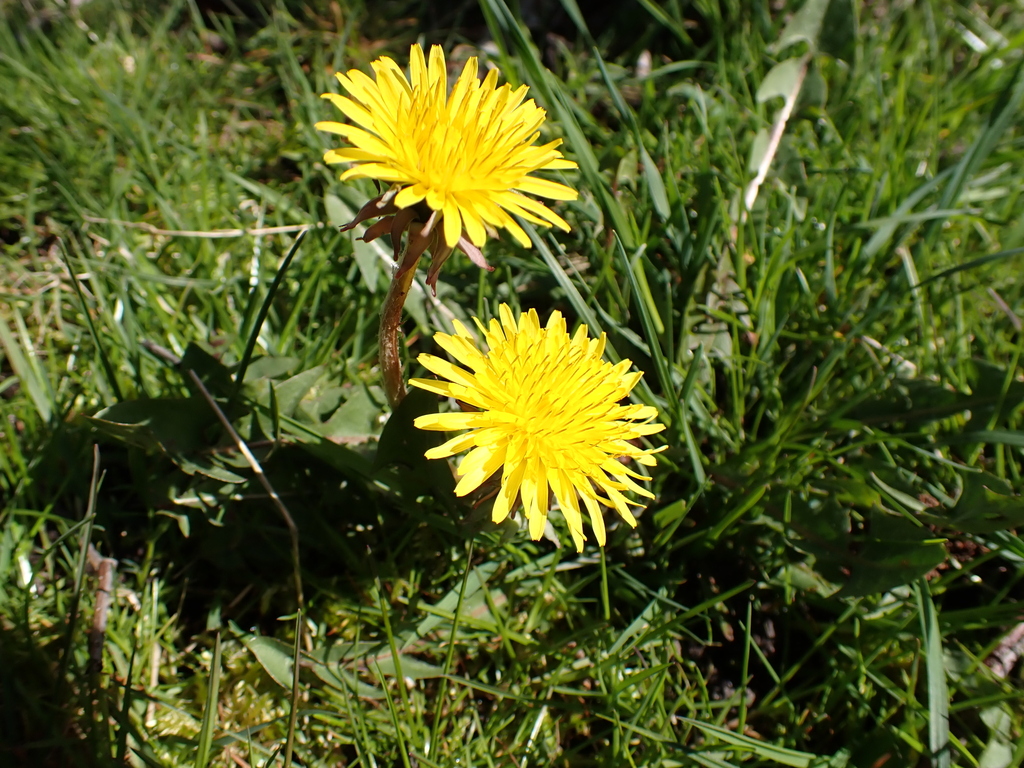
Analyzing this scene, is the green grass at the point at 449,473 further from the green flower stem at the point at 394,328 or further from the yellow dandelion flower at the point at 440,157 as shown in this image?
the yellow dandelion flower at the point at 440,157

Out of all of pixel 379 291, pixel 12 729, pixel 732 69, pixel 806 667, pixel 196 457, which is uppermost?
pixel 732 69

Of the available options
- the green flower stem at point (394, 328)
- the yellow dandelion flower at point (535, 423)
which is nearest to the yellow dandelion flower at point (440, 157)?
the green flower stem at point (394, 328)

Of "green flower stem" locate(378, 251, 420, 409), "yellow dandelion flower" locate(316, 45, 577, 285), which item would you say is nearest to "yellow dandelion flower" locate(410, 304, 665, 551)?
"green flower stem" locate(378, 251, 420, 409)

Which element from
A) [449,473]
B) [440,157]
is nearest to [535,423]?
[449,473]

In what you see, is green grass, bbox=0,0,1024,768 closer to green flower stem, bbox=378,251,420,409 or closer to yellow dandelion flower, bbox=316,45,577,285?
green flower stem, bbox=378,251,420,409

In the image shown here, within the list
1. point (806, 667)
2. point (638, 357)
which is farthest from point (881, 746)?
point (638, 357)

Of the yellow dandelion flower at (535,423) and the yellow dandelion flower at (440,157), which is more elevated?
the yellow dandelion flower at (440,157)

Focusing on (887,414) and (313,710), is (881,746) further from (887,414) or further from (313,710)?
(313,710)
